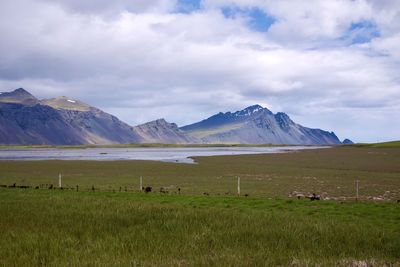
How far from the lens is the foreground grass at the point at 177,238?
11.8 m

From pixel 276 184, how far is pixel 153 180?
47.1 ft

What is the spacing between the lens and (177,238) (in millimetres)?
14844

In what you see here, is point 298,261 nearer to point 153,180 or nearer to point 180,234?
point 180,234

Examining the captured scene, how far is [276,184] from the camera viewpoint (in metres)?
44.1

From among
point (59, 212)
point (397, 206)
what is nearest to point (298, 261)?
point (59, 212)

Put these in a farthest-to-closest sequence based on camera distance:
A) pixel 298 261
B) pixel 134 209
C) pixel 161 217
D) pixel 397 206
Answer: pixel 397 206, pixel 134 209, pixel 161 217, pixel 298 261

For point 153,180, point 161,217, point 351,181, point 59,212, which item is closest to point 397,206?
point 161,217

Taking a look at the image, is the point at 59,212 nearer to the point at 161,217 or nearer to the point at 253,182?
the point at 161,217

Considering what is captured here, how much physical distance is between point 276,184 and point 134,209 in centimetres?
2597

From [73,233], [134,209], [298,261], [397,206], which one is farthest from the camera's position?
[397,206]

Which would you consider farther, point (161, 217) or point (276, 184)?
point (276, 184)

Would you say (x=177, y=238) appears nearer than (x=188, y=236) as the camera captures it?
Yes

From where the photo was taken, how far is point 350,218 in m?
21.6

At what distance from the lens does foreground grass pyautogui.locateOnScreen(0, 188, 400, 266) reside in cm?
1177
